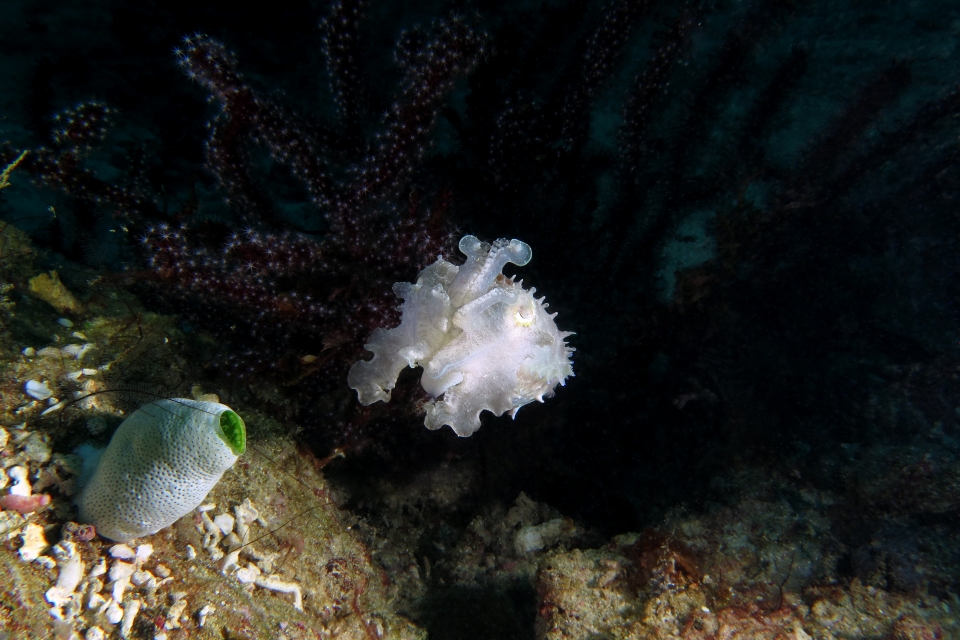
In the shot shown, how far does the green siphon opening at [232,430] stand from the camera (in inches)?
87.4

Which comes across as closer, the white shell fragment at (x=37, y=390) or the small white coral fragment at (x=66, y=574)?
the small white coral fragment at (x=66, y=574)

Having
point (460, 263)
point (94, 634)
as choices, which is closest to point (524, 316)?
point (460, 263)

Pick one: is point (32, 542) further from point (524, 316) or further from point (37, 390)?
point (524, 316)

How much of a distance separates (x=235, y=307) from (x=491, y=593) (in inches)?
109

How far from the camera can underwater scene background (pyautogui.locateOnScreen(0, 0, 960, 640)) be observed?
2527 millimetres

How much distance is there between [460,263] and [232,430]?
5.73 ft

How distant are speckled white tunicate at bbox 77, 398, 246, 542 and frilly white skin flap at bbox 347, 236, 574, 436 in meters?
0.76

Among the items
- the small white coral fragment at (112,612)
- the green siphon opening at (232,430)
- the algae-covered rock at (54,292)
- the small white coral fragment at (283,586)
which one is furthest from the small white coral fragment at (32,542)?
the algae-covered rock at (54,292)

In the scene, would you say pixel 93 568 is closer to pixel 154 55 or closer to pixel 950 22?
pixel 154 55

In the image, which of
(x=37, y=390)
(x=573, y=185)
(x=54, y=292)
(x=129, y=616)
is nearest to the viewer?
(x=129, y=616)

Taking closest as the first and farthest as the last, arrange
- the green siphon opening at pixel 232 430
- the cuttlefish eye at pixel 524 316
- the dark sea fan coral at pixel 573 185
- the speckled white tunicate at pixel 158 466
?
1. the speckled white tunicate at pixel 158 466
2. the green siphon opening at pixel 232 430
3. the cuttlefish eye at pixel 524 316
4. the dark sea fan coral at pixel 573 185

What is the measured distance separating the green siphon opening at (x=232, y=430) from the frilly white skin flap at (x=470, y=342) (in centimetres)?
64

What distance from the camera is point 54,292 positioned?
2.79 meters

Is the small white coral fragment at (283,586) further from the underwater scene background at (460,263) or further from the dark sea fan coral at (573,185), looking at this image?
the dark sea fan coral at (573,185)
